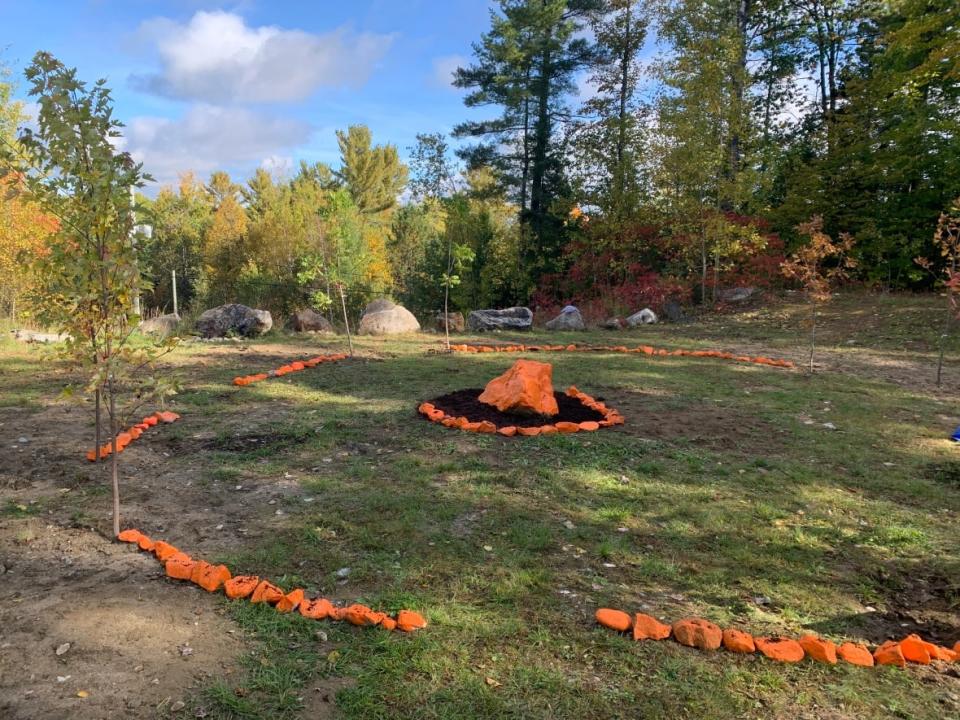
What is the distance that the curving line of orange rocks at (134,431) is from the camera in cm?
440

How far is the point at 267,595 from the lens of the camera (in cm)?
255

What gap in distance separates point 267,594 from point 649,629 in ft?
5.25

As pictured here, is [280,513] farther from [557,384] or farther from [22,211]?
[22,211]

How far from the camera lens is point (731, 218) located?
1423cm

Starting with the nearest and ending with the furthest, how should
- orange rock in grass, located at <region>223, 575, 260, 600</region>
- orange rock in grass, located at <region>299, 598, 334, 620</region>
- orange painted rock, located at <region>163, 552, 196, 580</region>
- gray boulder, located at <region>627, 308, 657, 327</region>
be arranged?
orange rock in grass, located at <region>299, 598, 334, 620</region> < orange rock in grass, located at <region>223, 575, 260, 600</region> < orange painted rock, located at <region>163, 552, 196, 580</region> < gray boulder, located at <region>627, 308, 657, 327</region>

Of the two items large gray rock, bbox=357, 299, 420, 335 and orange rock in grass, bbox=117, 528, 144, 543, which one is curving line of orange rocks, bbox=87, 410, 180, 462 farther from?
large gray rock, bbox=357, 299, 420, 335

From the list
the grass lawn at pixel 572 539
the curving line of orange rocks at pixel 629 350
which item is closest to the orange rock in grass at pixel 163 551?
the grass lawn at pixel 572 539

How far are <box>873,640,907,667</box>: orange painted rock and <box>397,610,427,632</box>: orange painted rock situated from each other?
1.74 m

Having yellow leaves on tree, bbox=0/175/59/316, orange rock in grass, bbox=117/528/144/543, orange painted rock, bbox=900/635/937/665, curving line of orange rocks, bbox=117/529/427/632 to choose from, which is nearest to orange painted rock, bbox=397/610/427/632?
curving line of orange rocks, bbox=117/529/427/632

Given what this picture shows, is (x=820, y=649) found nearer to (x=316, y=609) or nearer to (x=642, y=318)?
(x=316, y=609)

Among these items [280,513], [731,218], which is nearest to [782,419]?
[280,513]

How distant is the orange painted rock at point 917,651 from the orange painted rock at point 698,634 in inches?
26.4

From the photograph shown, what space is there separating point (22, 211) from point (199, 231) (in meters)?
15.0

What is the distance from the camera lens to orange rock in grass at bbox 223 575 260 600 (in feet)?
8.50
